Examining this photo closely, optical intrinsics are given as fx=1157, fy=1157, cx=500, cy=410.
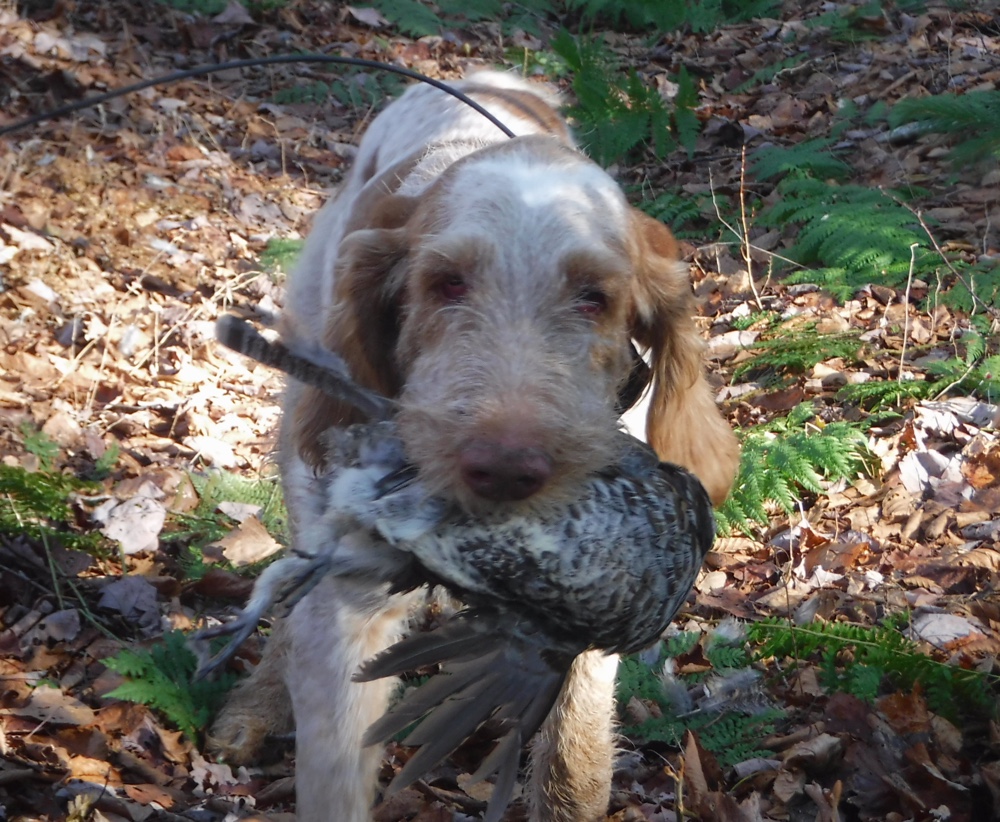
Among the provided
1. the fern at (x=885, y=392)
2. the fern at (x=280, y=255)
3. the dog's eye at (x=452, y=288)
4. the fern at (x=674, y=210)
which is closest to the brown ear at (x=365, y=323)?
the dog's eye at (x=452, y=288)

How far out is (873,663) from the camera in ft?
10.1

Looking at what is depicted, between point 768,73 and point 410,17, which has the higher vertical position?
point 768,73

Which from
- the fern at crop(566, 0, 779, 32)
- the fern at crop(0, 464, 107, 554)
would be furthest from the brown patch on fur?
the fern at crop(566, 0, 779, 32)

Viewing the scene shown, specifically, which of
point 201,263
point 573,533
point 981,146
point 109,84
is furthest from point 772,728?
point 109,84

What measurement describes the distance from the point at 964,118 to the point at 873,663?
3494 mm

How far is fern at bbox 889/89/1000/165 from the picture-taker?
5.37 metres

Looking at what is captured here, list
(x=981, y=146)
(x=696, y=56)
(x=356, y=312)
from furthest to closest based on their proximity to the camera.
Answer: (x=696, y=56)
(x=981, y=146)
(x=356, y=312)

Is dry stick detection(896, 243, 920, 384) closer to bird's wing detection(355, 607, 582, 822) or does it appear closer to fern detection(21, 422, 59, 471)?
bird's wing detection(355, 607, 582, 822)

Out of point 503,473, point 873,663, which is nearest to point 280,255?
point 873,663

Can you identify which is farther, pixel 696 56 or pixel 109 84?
pixel 696 56

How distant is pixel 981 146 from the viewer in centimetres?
530

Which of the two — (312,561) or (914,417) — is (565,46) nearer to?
(914,417)

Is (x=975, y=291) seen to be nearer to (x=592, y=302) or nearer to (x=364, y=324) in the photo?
(x=592, y=302)

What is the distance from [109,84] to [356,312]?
5094 mm
